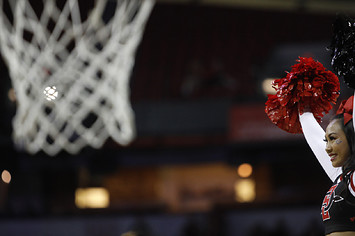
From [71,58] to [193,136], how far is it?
6.33 metres

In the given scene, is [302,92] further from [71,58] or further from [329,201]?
[71,58]

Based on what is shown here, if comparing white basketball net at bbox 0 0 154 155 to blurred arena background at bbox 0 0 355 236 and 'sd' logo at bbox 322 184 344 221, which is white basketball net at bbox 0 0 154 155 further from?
'sd' logo at bbox 322 184 344 221

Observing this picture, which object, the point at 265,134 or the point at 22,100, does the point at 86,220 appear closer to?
the point at 22,100

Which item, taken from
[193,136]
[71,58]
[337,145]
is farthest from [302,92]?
[193,136]

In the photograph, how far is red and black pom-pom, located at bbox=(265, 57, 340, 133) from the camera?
295cm

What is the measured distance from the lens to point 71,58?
→ 895cm

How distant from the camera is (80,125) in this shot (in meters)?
10.5

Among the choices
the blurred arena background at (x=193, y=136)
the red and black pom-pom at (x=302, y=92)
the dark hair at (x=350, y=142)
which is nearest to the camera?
the dark hair at (x=350, y=142)

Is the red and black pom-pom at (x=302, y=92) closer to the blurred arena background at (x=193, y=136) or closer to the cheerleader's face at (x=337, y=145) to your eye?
the cheerleader's face at (x=337, y=145)

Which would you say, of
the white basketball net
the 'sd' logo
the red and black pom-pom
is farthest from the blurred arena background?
the 'sd' logo

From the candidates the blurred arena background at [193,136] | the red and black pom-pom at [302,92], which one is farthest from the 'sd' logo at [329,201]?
the blurred arena background at [193,136]

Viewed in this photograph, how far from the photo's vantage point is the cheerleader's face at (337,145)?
2.73m

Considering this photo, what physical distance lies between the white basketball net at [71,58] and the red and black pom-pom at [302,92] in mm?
5485

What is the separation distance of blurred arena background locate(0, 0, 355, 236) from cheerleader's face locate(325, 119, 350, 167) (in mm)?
7512
